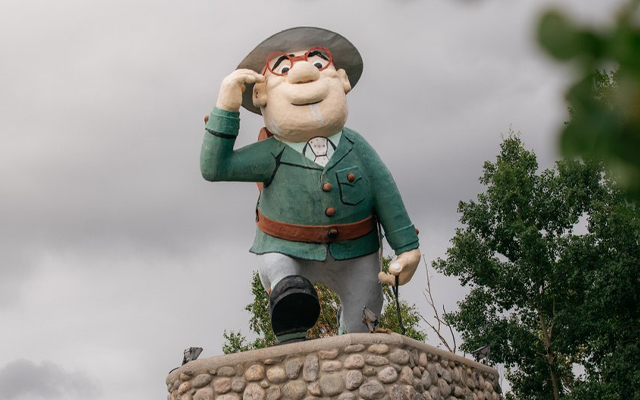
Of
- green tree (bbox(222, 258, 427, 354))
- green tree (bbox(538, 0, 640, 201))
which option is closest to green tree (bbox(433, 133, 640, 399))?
green tree (bbox(222, 258, 427, 354))

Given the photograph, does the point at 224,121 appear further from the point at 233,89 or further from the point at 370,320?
the point at 370,320

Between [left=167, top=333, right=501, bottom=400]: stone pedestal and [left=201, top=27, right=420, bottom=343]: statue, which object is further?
[left=201, top=27, right=420, bottom=343]: statue

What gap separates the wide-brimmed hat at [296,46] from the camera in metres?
5.52

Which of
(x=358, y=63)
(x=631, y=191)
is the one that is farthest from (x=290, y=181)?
(x=631, y=191)

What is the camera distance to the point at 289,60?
5.43m

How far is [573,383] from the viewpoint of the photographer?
13227 millimetres

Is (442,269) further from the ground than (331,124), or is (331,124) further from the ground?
(442,269)

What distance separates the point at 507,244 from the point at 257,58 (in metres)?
8.65

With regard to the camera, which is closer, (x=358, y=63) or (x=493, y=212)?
(x=358, y=63)

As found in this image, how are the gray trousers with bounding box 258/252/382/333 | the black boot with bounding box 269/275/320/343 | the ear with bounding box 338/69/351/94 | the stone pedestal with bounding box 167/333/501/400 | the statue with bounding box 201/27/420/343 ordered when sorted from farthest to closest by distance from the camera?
the ear with bounding box 338/69/351/94 → the gray trousers with bounding box 258/252/382/333 → the statue with bounding box 201/27/420/343 → the black boot with bounding box 269/275/320/343 → the stone pedestal with bounding box 167/333/501/400

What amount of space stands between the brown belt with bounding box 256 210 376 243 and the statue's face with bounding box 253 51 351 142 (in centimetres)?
54

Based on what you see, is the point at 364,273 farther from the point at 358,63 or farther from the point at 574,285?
the point at 574,285

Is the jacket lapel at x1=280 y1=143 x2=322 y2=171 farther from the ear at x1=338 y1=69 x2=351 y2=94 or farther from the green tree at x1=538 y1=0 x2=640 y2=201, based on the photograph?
the green tree at x1=538 y1=0 x2=640 y2=201

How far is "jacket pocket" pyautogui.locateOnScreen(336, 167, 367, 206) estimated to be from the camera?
17.1 ft
